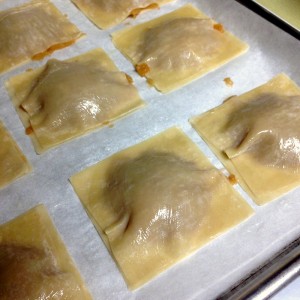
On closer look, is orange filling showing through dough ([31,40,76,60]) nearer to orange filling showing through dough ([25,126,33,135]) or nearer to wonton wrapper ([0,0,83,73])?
wonton wrapper ([0,0,83,73])

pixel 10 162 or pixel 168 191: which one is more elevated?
pixel 168 191

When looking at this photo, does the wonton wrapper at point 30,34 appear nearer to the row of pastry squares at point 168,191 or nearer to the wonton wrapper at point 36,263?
the row of pastry squares at point 168,191

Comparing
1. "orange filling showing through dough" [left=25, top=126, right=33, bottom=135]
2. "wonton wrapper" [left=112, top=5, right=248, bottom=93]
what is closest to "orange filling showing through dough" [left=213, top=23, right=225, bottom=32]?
"wonton wrapper" [left=112, top=5, right=248, bottom=93]

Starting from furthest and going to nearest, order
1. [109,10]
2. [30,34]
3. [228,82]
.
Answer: [109,10], [30,34], [228,82]

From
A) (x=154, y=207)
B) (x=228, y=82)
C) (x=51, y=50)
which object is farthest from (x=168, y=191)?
(x=51, y=50)

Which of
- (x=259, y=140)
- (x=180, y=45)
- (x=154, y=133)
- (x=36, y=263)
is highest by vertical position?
(x=180, y=45)

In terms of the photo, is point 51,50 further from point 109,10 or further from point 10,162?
point 10,162

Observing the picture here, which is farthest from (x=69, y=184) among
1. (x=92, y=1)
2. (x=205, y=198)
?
(x=92, y=1)

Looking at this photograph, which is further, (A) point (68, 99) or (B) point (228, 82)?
(B) point (228, 82)

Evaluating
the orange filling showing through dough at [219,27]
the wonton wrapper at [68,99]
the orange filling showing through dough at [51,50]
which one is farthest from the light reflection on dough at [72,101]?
the orange filling showing through dough at [219,27]
